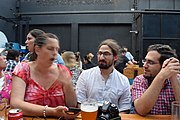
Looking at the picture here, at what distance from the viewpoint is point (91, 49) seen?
12.2 metres

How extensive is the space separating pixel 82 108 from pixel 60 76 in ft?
1.41

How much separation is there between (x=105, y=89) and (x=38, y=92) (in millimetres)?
724

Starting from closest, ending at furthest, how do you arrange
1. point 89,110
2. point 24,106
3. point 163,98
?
point 89,110, point 24,106, point 163,98

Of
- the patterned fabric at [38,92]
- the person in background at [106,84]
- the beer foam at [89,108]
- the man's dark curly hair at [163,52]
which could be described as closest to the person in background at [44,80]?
the patterned fabric at [38,92]

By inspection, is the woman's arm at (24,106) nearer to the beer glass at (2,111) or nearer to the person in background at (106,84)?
the beer glass at (2,111)

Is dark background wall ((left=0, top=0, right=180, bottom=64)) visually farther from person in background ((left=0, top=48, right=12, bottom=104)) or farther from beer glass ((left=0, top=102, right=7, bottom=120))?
beer glass ((left=0, top=102, right=7, bottom=120))

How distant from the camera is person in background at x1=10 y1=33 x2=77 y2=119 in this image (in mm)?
1466

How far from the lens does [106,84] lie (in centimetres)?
204

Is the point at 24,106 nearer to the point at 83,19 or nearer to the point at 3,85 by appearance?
the point at 3,85

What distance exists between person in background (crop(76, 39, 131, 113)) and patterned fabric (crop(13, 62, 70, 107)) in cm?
46

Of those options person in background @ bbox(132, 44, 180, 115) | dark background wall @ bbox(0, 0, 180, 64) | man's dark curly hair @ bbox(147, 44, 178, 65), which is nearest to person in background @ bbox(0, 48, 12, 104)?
person in background @ bbox(132, 44, 180, 115)

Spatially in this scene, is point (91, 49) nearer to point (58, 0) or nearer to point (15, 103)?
point (58, 0)

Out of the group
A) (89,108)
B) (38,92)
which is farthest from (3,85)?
(89,108)

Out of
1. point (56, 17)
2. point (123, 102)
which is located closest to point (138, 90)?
point (123, 102)
